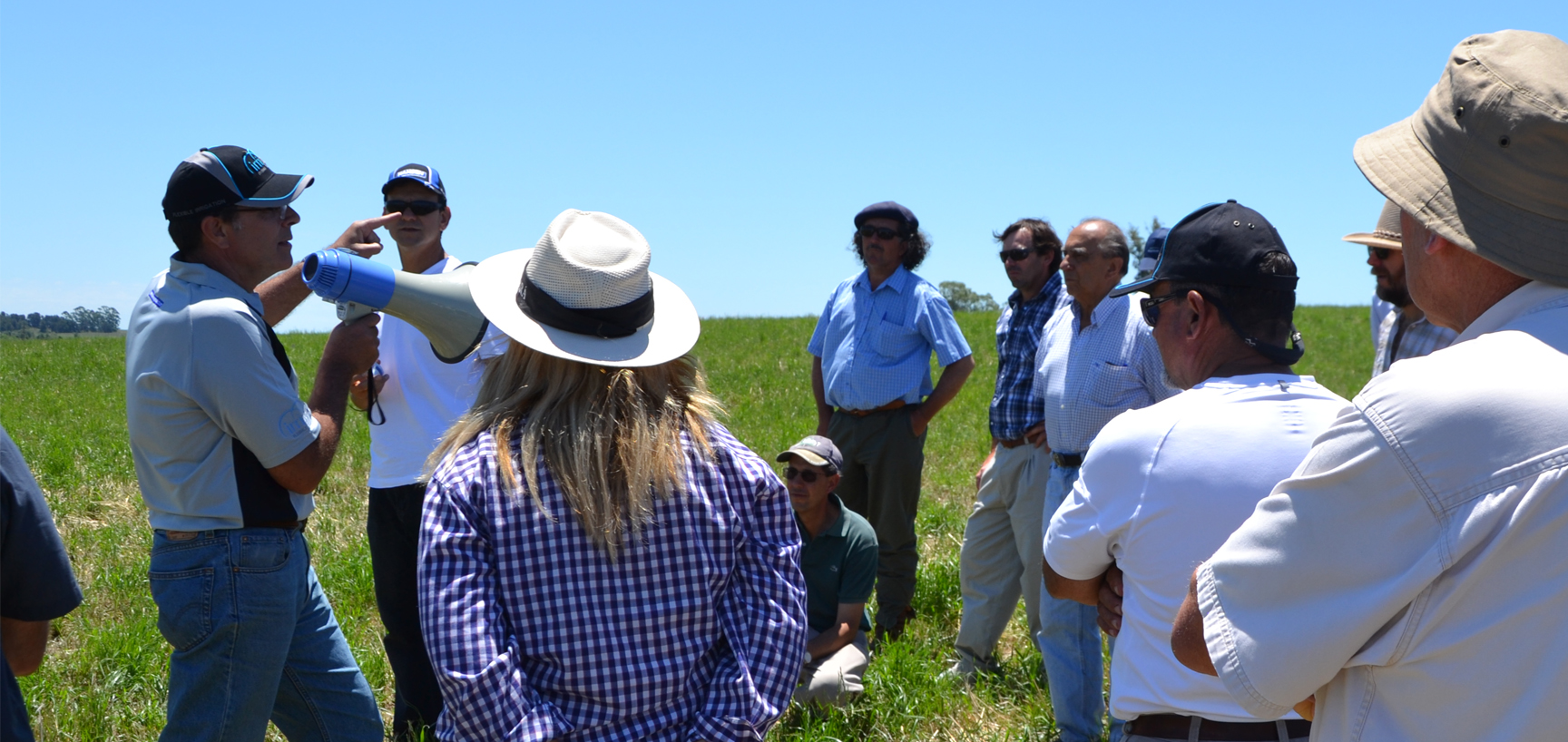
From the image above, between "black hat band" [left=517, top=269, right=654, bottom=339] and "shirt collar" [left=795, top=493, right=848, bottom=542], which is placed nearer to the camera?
"black hat band" [left=517, top=269, right=654, bottom=339]

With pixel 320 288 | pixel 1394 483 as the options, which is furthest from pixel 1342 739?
pixel 320 288

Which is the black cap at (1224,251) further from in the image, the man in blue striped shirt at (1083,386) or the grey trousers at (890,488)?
the grey trousers at (890,488)

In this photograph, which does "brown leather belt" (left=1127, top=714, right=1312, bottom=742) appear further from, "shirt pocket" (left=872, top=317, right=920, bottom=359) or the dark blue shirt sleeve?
"shirt pocket" (left=872, top=317, right=920, bottom=359)

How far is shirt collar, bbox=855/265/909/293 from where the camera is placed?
6.17 m

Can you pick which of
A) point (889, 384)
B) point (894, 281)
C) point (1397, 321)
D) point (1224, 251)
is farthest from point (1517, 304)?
point (894, 281)

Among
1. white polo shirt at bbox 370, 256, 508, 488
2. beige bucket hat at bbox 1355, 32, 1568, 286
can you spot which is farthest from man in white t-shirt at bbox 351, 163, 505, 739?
beige bucket hat at bbox 1355, 32, 1568, 286

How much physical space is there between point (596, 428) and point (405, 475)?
233 centimetres

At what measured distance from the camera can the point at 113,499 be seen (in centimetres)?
843

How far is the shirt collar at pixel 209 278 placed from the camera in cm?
304

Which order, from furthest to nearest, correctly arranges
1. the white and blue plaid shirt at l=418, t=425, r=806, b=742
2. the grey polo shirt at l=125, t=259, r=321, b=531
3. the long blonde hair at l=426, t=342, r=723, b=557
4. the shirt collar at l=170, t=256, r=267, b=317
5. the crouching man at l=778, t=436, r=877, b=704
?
1. the crouching man at l=778, t=436, r=877, b=704
2. the shirt collar at l=170, t=256, r=267, b=317
3. the grey polo shirt at l=125, t=259, r=321, b=531
4. the long blonde hair at l=426, t=342, r=723, b=557
5. the white and blue plaid shirt at l=418, t=425, r=806, b=742

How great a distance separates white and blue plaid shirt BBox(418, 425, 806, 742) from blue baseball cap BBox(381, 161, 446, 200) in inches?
105

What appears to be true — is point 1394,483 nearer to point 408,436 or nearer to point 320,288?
point 320,288

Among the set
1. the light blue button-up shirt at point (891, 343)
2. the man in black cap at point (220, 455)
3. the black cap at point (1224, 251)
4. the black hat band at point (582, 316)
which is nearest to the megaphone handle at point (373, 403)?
the man in black cap at point (220, 455)

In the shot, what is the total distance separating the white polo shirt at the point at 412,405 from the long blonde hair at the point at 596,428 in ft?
6.55
